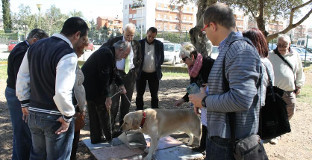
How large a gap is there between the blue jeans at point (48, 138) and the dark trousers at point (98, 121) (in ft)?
5.14

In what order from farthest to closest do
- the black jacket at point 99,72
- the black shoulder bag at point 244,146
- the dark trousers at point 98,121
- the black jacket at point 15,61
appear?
the dark trousers at point 98,121 → the black jacket at point 99,72 → the black jacket at point 15,61 → the black shoulder bag at point 244,146

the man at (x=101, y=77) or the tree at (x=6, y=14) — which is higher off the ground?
the tree at (x=6, y=14)

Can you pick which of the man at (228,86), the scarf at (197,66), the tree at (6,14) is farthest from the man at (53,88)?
the tree at (6,14)

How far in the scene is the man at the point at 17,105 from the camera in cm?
320

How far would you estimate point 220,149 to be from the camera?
190 cm

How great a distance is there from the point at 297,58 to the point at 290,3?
233 inches

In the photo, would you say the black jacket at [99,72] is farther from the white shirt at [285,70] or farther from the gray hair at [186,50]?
the white shirt at [285,70]

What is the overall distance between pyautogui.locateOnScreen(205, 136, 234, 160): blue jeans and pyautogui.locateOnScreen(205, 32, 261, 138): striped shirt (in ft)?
0.20

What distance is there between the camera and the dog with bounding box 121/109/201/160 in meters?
3.99

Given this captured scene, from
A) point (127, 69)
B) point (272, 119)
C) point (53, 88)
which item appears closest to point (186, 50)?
point (127, 69)

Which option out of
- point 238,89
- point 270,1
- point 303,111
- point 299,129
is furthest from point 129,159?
point 270,1

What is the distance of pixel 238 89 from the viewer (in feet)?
5.39

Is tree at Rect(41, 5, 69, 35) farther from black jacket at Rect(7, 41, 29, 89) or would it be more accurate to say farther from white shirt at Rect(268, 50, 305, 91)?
white shirt at Rect(268, 50, 305, 91)

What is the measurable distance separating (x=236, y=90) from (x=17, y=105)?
8.84 feet
